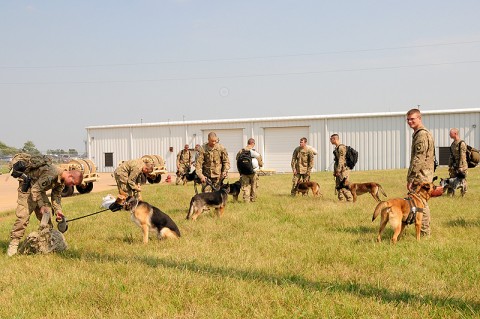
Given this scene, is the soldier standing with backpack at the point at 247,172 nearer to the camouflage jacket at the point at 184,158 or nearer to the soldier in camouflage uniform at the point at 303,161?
the soldier in camouflage uniform at the point at 303,161

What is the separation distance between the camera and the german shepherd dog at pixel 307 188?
13664 mm

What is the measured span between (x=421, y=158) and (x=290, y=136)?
2387 centimetres

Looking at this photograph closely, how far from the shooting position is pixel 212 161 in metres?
11.3

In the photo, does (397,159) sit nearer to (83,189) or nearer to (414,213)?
(83,189)

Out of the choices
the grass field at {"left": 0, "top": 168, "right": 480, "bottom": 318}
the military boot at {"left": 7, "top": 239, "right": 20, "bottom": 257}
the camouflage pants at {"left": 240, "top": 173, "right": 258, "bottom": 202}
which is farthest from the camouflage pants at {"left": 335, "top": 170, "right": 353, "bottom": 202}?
the military boot at {"left": 7, "top": 239, "right": 20, "bottom": 257}

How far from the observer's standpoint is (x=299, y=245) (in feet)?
23.2

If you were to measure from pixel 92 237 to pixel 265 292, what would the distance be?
4.58 meters

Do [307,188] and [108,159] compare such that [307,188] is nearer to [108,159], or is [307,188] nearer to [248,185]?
[248,185]

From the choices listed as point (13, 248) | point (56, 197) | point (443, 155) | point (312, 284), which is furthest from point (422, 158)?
point (443, 155)

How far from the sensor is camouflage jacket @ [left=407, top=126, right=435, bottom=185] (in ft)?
24.4

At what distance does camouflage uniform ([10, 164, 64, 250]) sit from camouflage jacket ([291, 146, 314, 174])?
8273 millimetres

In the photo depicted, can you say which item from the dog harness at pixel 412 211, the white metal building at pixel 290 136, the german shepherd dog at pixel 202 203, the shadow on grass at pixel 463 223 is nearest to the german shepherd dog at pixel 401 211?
the dog harness at pixel 412 211

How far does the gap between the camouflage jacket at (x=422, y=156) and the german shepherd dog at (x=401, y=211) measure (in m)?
0.19

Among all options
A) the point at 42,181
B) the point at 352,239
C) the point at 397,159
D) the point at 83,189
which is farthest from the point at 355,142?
the point at 42,181
